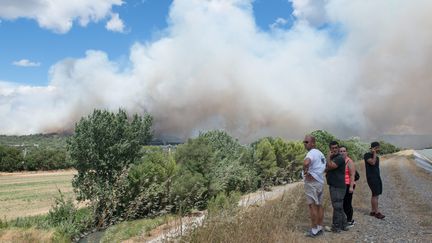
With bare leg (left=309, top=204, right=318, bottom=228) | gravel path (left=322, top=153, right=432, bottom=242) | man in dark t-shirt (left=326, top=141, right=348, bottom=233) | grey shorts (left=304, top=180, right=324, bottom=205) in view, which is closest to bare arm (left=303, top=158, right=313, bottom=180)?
grey shorts (left=304, top=180, right=324, bottom=205)

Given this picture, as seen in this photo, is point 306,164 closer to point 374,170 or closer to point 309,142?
point 309,142

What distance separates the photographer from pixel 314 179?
9.29 meters

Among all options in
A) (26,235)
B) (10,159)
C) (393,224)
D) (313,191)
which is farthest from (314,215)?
(10,159)

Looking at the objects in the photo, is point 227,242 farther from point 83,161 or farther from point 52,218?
point 83,161

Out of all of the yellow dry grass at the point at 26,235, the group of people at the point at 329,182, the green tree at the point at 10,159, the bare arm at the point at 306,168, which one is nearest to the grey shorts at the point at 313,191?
the group of people at the point at 329,182

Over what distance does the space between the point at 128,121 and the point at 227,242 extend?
40.9 feet

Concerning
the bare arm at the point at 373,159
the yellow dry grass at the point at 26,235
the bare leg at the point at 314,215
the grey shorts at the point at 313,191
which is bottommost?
the yellow dry grass at the point at 26,235

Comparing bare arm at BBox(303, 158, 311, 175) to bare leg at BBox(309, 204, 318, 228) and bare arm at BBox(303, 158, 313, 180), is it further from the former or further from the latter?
bare leg at BBox(309, 204, 318, 228)

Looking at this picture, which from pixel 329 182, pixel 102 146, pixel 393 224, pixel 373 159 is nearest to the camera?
pixel 329 182

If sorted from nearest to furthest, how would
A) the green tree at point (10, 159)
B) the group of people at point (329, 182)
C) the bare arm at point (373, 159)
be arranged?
the group of people at point (329, 182)
the bare arm at point (373, 159)
the green tree at point (10, 159)

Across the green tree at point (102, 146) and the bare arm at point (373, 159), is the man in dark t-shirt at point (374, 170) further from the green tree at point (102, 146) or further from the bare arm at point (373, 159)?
the green tree at point (102, 146)

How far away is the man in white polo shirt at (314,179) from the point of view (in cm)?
922

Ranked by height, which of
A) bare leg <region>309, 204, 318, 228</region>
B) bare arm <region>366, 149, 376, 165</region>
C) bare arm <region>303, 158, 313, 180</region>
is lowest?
bare leg <region>309, 204, 318, 228</region>

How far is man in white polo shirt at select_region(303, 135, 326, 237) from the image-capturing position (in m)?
9.22
